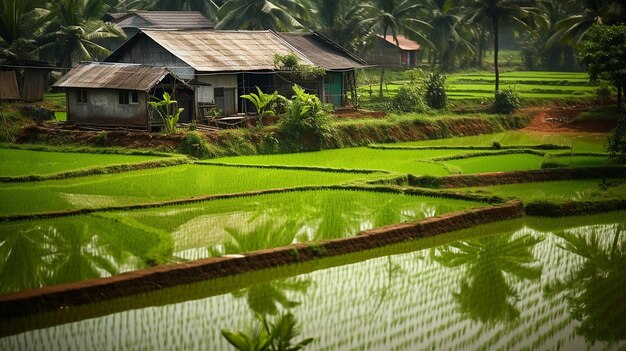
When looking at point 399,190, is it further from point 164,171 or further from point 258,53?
point 258,53

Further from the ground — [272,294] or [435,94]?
[435,94]

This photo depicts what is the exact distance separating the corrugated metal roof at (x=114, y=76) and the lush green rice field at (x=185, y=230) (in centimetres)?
778

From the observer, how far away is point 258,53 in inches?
1057

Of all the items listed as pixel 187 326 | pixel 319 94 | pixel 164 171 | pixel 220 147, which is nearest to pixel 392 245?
pixel 187 326

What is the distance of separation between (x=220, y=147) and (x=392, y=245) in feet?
31.7

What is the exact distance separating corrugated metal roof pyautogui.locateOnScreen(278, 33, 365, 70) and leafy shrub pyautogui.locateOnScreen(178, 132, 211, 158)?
23.5 feet

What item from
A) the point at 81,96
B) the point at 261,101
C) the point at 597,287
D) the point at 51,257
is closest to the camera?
the point at 597,287

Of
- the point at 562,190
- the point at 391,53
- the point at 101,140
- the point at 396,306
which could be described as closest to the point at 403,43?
the point at 391,53

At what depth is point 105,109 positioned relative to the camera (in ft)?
78.9

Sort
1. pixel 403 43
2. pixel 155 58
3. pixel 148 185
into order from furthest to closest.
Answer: pixel 403 43 < pixel 155 58 < pixel 148 185

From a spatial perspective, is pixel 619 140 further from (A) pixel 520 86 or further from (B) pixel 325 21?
(B) pixel 325 21

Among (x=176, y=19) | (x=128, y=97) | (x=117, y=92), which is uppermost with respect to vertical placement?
(x=176, y=19)

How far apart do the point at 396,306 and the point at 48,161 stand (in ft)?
38.9

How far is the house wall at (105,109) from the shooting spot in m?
23.4
